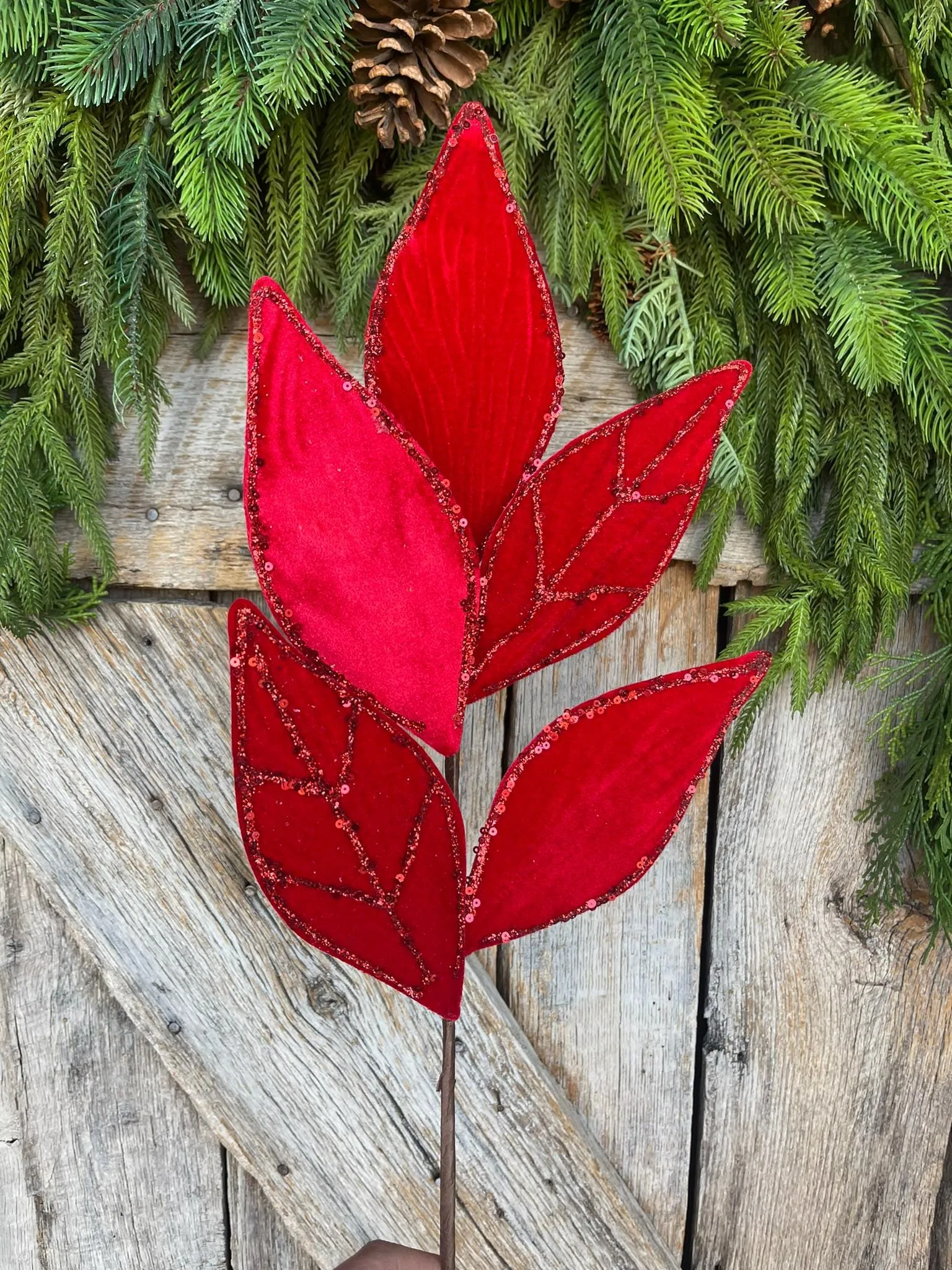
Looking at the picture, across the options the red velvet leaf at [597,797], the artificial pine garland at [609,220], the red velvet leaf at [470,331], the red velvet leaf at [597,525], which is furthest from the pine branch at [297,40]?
the red velvet leaf at [597,797]

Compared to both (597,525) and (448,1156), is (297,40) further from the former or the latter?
(448,1156)

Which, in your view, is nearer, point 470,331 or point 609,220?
point 470,331

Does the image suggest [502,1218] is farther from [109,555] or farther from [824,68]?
[824,68]

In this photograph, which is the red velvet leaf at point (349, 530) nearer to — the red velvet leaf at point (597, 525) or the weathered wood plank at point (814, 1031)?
the red velvet leaf at point (597, 525)

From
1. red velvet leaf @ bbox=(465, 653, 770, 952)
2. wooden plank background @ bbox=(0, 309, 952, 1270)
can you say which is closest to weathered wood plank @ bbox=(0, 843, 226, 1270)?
wooden plank background @ bbox=(0, 309, 952, 1270)

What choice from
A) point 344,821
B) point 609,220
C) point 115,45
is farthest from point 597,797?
point 115,45

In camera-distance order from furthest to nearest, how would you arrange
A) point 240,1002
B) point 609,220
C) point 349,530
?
point 240,1002 < point 609,220 < point 349,530

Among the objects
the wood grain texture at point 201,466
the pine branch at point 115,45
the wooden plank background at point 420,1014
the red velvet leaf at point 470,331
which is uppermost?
the pine branch at point 115,45
